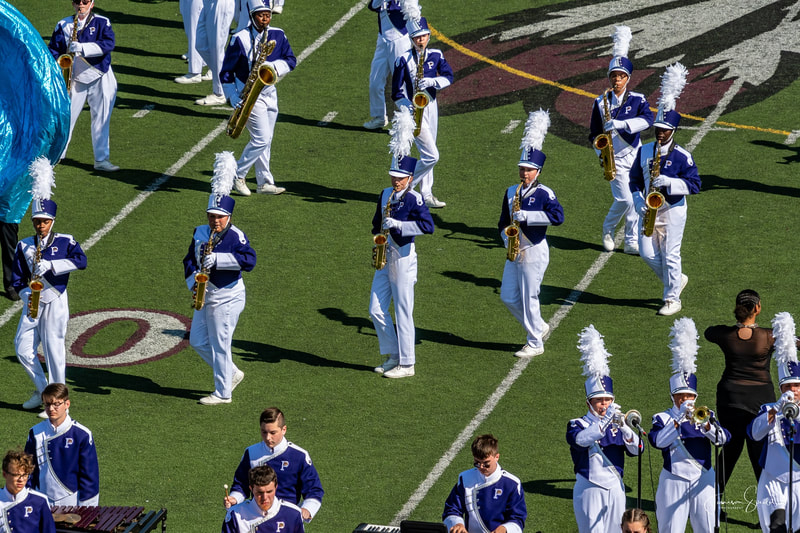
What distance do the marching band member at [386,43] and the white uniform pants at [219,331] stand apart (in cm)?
610

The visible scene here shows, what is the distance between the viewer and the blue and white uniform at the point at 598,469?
10570 millimetres

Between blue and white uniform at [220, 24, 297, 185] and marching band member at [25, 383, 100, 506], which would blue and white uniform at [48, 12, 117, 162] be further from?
marching band member at [25, 383, 100, 506]

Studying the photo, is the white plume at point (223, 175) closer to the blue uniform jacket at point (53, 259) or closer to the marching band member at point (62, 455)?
the blue uniform jacket at point (53, 259)

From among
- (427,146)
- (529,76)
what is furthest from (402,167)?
(529,76)

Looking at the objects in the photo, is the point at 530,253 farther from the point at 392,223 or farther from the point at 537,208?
the point at 392,223

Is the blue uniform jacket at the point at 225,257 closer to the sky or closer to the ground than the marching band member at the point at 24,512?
closer to the sky

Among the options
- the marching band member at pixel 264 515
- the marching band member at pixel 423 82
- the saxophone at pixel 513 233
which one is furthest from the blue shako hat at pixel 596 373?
the marching band member at pixel 423 82

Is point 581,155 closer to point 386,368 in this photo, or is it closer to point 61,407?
point 386,368

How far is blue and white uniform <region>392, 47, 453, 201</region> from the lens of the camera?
55.7ft

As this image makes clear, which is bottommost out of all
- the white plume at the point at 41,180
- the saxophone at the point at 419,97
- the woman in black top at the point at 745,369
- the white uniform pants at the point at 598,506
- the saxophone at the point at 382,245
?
the white uniform pants at the point at 598,506

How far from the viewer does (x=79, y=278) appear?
15914mm

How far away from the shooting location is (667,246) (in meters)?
14.9

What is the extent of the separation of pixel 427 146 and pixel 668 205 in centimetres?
336

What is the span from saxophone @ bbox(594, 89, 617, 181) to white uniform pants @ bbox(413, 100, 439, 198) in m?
1.96
